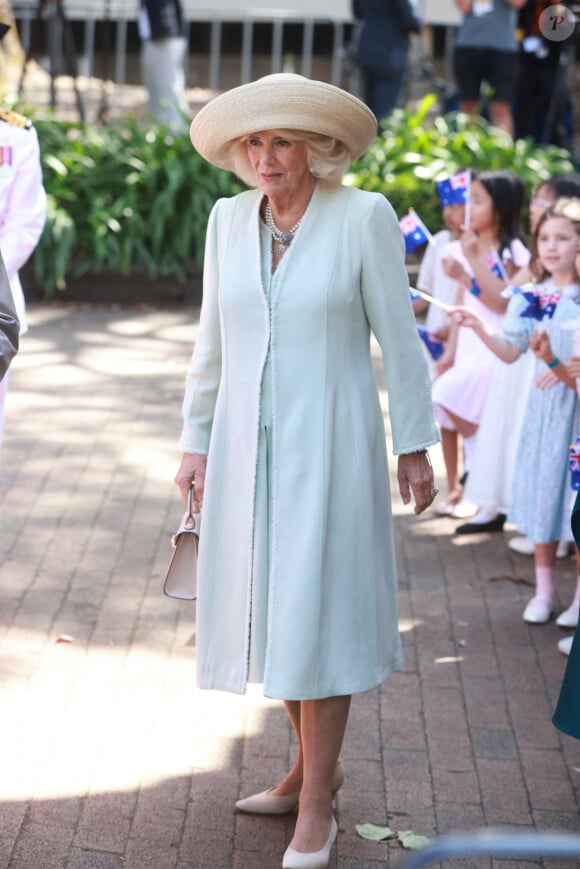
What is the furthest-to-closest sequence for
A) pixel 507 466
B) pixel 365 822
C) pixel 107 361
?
pixel 107 361 < pixel 507 466 < pixel 365 822

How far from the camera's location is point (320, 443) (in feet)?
12.1

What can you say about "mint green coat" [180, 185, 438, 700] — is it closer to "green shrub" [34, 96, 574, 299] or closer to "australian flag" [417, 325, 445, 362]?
"australian flag" [417, 325, 445, 362]

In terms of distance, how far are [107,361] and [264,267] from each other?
6.05m

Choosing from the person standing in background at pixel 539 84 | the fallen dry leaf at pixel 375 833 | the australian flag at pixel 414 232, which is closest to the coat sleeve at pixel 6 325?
the fallen dry leaf at pixel 375 833

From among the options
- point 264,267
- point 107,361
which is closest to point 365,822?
point 264,267

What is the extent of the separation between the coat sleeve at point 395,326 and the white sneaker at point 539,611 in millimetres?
2100

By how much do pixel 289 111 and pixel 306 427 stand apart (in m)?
0.84

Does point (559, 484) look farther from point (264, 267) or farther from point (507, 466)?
point (264, 267)

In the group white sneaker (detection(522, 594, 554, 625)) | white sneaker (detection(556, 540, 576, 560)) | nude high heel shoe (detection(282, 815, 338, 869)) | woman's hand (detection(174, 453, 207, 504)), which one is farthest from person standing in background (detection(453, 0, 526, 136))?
nude high heel shoe (detection(282, 815, 338, 869))

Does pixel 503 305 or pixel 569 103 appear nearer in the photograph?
pixel 503 305

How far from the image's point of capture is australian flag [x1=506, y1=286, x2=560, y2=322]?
5230 millimetres

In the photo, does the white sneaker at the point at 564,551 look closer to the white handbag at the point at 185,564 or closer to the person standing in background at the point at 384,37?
the white handbag at the point at 185,564

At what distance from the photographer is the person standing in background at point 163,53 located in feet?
43.7

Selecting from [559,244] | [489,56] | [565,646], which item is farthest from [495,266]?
[489,56]
